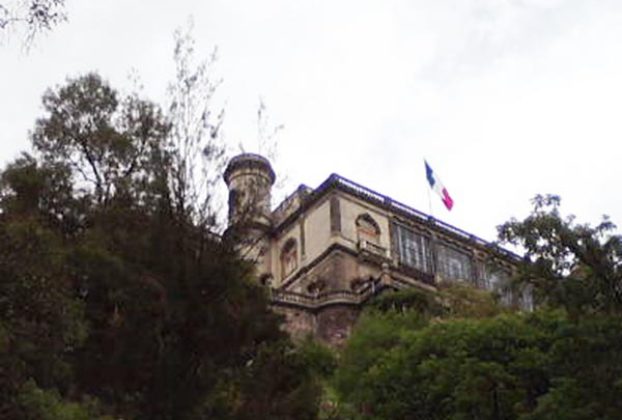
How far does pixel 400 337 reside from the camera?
92.9ft

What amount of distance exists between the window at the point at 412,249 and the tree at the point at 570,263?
77.0 feet

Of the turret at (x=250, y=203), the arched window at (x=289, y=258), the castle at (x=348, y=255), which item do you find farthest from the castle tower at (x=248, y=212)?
the arched window at (x=289, y=258)

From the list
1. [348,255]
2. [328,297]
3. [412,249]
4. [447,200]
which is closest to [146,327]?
[328,297]

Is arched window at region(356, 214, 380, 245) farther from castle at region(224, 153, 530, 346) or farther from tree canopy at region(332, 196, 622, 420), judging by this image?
tree canopy at region(332, 196, 622, 420)

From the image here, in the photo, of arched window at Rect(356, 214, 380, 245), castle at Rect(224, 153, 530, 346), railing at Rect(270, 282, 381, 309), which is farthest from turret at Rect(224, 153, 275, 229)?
arched window at Rect(356, 214, 380, 245)

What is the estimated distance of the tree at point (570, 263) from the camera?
19188 mm

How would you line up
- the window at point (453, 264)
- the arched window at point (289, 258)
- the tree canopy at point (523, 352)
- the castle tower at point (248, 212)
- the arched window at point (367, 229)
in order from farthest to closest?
1. the window at point (453, 264)
2. the arched window at point (289, 258)
3. the arched window at point (367, 229)
4. the tree canopy at point (523, 352)
5. the castle tower at point (248, 212)

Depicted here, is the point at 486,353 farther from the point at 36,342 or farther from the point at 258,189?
the point at 36,342

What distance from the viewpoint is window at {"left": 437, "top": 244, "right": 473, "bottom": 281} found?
147 ft

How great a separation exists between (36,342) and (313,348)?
5.69 meters

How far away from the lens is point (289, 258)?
4516 cm

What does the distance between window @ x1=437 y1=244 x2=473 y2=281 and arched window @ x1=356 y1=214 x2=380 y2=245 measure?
314cm

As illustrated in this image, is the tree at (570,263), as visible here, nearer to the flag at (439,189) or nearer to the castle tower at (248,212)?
the castle tower at (248,212)

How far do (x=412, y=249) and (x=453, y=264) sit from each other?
89.5 inches
